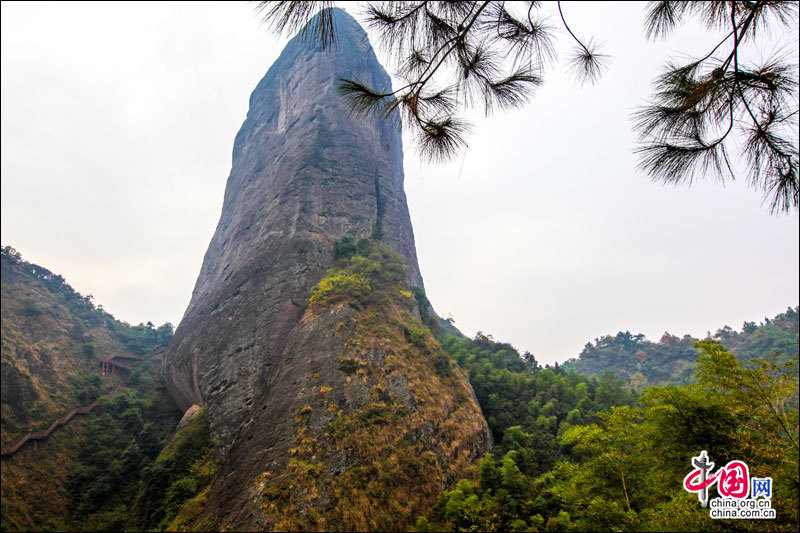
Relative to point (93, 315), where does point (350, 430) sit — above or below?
below

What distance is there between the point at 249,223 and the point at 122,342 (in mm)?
15162

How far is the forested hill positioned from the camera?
32.9m

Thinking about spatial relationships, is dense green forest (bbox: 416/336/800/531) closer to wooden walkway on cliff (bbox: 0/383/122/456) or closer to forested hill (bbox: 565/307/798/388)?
wooden walkway on cliff (bbox: 0/383/122/456)

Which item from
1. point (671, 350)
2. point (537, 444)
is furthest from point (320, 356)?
point (671, 350)

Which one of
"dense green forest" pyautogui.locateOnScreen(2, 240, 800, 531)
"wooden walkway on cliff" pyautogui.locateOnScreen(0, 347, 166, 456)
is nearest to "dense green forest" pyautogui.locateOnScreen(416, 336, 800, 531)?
"dense green forest" pyautogui.locateOnScreen(2, 240, 800, 531)

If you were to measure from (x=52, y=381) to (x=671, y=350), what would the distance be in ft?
182

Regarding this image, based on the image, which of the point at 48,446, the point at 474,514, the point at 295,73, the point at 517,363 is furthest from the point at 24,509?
the point at 295,73

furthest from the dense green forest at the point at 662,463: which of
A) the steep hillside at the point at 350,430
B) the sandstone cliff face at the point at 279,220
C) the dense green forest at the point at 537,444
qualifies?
the sandstone cliff face at the point at 279,220

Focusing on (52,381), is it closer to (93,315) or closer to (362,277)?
(93,315)

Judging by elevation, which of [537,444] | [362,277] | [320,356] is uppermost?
[362,277]

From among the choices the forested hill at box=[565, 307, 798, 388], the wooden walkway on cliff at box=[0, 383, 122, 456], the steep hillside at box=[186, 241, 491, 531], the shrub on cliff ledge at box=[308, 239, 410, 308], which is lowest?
the wooden walkway on cliff at box=[0, 383, 122, 456]

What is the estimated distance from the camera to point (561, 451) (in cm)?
1198

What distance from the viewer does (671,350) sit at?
1555 inches

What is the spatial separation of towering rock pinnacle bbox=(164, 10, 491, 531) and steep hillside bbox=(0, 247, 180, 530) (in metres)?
4.24
